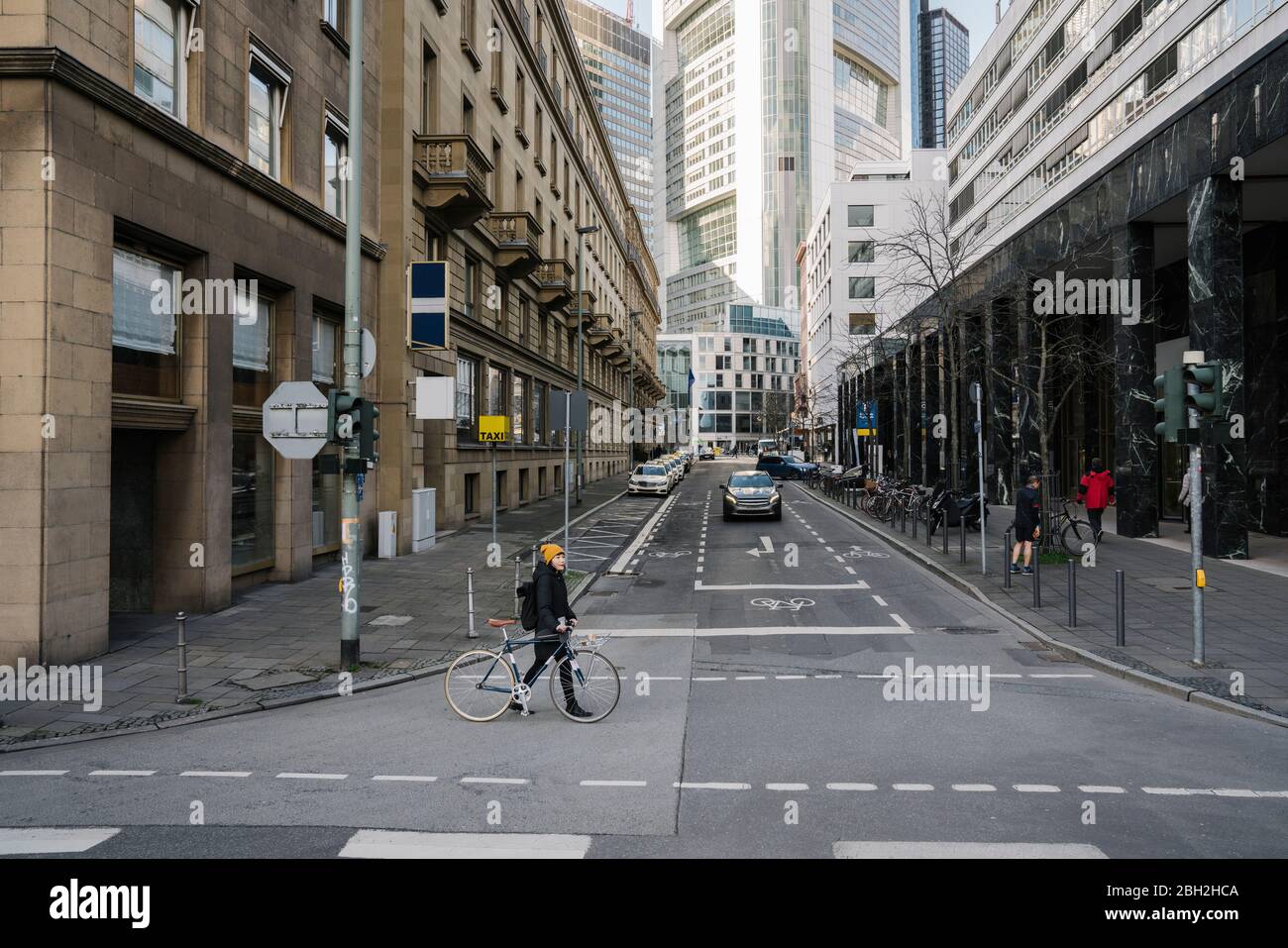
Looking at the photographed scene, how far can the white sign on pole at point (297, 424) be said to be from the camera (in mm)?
10227

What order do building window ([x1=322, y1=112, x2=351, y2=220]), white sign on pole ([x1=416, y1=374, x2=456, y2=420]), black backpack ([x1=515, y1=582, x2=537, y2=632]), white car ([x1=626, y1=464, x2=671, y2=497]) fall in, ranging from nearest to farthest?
black backpack ([x1=515, y1=582, x2=537, y2=632]) < building window ([x1=322, y1=112, x2=351, y2=220]) < white sign on pole ([x1=416, y1=374, x2=456, y2=420]) < white car ([x1=626, y1=464, x2=671, y2=497])

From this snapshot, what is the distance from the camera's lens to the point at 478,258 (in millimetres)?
27422

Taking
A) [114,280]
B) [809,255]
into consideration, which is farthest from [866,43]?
[114,280]

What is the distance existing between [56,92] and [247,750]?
813cm

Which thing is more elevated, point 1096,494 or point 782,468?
point 782,468

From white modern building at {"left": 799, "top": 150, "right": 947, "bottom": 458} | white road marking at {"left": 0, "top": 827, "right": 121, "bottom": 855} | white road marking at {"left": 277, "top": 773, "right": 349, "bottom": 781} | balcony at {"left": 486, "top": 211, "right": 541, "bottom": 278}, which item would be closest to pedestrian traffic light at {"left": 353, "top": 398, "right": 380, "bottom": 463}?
white road marking at {"left": 277, "top": 773, "right": 349, "bottom": 781}

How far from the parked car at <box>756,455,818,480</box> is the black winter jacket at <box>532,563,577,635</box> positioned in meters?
50.2

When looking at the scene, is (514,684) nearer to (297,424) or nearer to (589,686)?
(589,686)

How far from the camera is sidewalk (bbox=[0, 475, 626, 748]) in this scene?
339 inches

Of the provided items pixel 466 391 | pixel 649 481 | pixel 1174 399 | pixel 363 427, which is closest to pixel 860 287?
pixel 649 481

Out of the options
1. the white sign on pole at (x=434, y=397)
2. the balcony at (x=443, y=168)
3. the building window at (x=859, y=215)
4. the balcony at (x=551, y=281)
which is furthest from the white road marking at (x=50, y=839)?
the building window at (x=859, y=215)

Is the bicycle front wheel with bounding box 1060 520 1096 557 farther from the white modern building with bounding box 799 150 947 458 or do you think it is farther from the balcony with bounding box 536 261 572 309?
the white modern building with bounding box 799 150 947 458

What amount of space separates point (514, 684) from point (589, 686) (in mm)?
719

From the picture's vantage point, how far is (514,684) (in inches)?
330
